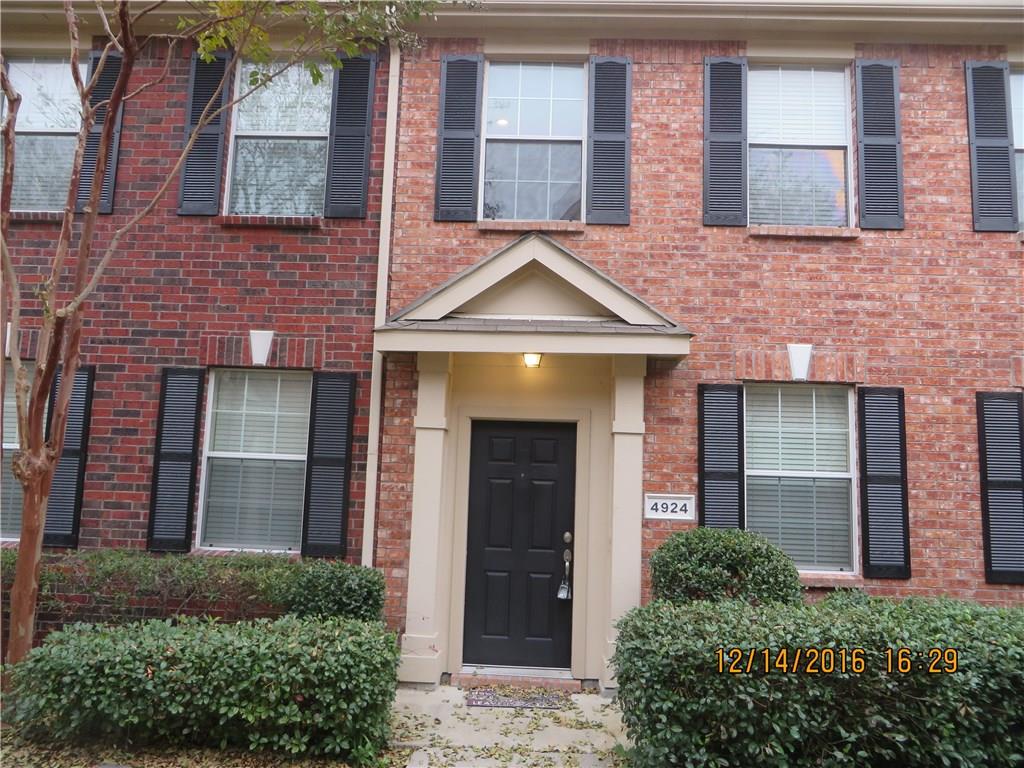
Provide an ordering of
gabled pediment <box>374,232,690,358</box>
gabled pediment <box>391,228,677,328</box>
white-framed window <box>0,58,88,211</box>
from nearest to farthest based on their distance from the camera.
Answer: gabled pediment <box>374,232,690,358</box> → gabled pediment <box>391,228,677,328</box> → white-framed window <box>0,58,88,211</box>

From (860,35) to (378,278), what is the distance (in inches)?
195

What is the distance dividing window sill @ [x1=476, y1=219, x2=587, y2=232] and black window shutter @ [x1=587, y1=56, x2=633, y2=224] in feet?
0.52

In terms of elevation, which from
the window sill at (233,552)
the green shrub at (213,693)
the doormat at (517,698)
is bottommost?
the doormat at (517,698)

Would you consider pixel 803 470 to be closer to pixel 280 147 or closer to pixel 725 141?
pixel 725 141

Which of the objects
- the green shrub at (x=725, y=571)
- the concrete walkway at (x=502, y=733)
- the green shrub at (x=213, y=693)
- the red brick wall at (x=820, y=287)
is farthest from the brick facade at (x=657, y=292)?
the green shrub at (x=213, y=693)

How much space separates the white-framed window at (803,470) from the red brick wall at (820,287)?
0.32 meters

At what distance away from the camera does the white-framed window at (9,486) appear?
21.7 ft

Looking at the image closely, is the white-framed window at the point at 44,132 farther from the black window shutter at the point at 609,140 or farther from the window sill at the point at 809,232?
the window sill at the point at 809,232

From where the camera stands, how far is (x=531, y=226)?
661 centimetres

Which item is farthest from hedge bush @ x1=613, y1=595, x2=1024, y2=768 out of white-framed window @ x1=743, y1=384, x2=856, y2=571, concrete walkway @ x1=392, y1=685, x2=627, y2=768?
white-framed window @ x1=743, y1=384, x2=856, y2=571

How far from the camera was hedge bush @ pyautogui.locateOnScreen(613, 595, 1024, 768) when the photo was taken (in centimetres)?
399

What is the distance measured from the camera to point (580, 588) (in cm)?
631

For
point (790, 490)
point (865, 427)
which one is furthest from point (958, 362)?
point (790, 490)
